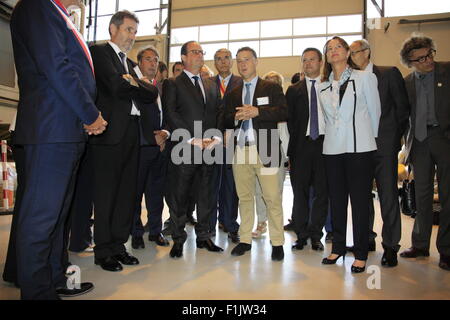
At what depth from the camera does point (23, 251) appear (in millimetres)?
1528

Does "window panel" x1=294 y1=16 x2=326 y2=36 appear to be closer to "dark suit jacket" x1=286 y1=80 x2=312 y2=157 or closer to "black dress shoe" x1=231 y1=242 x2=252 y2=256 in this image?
"dark suit jacket" x1=286 y1=80 x2=312 y2=157

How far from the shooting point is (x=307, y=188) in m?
3.01

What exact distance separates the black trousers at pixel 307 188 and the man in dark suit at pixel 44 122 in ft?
6.32

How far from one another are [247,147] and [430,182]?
1548 mm

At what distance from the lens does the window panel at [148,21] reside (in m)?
13.8

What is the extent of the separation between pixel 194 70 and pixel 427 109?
199cm

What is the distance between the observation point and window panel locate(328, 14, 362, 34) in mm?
11573

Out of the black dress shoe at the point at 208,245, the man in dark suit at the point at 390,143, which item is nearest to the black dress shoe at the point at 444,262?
the man in dark suit at the point at 390,143

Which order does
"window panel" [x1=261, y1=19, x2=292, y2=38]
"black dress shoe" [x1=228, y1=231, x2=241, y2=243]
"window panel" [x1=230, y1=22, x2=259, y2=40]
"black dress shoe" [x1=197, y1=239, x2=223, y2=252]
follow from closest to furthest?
"black dress shoe" [x1=197, y1=239, x2=223, y2=252]
"black dress shoe" [x1=228, y1=231, x2=241, y2=243]
"window panel" [x1=261, y1=19, x2=292, y2=38]
"window panel" [x1=230, y1=22, x2=259, y2=40]

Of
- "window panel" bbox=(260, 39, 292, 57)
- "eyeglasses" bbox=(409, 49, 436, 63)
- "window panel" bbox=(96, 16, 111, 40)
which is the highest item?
"window panel" bbox=(96, 16, 111, 40)

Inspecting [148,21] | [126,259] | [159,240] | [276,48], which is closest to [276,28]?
[276,48]

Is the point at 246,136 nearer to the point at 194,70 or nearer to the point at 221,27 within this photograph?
the point at 194,70

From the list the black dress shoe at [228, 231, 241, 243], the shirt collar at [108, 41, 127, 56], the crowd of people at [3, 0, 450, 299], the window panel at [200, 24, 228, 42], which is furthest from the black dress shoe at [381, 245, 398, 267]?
the window panel at [200, 24, 228, 42]
